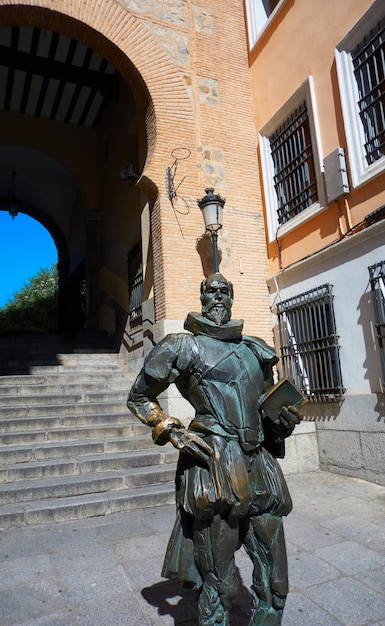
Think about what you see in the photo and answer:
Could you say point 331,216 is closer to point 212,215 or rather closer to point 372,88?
point 372,88

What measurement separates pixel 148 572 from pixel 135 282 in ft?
26.0

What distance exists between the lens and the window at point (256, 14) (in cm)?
931

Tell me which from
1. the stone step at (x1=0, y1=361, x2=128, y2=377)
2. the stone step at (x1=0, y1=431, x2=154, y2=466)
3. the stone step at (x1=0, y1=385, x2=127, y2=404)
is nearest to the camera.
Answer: the stone step at (x1=0, y1=431, x2=154, y2=466)

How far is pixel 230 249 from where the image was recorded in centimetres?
837

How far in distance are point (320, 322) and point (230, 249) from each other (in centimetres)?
227

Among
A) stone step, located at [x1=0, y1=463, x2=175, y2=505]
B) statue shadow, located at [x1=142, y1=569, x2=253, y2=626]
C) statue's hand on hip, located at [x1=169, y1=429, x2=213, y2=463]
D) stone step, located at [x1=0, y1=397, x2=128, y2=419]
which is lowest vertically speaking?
statue shadow, located at [x1=142, y1=569, x2=253, y2=626]

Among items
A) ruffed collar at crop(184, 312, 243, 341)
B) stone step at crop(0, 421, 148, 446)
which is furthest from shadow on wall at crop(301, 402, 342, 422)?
ruffed collar at crop(184, 312, 243, 341)

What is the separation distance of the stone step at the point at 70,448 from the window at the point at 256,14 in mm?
7936

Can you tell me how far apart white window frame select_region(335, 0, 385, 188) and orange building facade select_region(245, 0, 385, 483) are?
2 cm

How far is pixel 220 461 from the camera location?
2.16 meters

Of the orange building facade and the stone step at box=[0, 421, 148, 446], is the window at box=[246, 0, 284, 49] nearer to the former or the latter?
the orange building facade

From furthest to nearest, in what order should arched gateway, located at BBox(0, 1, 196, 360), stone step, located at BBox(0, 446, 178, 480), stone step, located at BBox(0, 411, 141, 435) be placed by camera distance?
arched gateway, located at BBox(0, 1, 196, 360)
stone step, located at BBox(0, 411, 141, 435)
stone step, located at BBox(0, 446, 178, 480)

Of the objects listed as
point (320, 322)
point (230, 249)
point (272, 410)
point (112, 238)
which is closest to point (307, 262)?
point (320, 322)

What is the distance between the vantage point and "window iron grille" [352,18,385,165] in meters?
6.21
